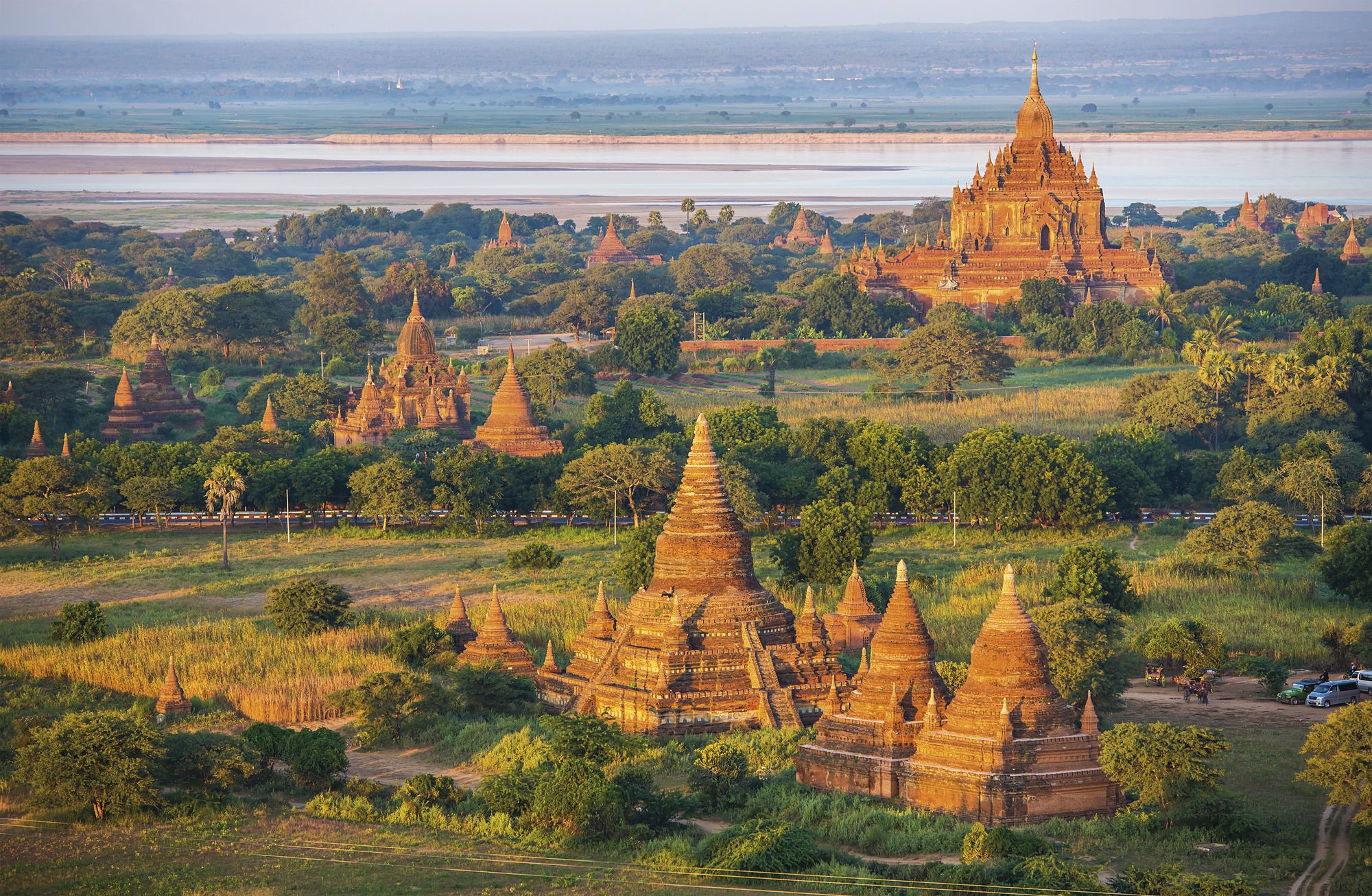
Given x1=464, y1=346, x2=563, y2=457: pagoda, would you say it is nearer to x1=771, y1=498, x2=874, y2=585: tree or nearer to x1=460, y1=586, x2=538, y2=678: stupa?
x1=771, y1=498, x2=874, y2=585: tree

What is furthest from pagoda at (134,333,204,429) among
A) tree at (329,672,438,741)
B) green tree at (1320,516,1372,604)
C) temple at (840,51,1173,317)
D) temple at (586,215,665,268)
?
temple at (586,215,665,268)

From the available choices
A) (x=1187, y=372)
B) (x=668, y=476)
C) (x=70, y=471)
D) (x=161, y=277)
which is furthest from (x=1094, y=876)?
(x=161, y=277)

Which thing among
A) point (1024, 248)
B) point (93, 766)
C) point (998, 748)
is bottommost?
point (93, 766)

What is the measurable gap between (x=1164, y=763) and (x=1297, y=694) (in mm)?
10816

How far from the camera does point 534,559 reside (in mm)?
59531

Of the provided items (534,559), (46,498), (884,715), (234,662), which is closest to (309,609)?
(234,662)

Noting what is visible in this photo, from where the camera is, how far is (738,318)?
386ft

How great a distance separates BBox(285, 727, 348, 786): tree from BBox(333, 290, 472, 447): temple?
40.2m

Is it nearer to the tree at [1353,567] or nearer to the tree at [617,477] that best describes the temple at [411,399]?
the tree at [617,477]

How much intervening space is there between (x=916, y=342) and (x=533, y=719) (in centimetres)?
5442

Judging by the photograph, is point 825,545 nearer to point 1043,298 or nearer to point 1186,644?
point 1186,644

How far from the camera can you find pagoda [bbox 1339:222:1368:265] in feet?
463

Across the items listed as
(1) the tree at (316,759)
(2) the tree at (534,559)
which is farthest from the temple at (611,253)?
(1) the tree at (316,759)

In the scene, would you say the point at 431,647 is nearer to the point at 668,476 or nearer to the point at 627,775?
the point at 627,775
